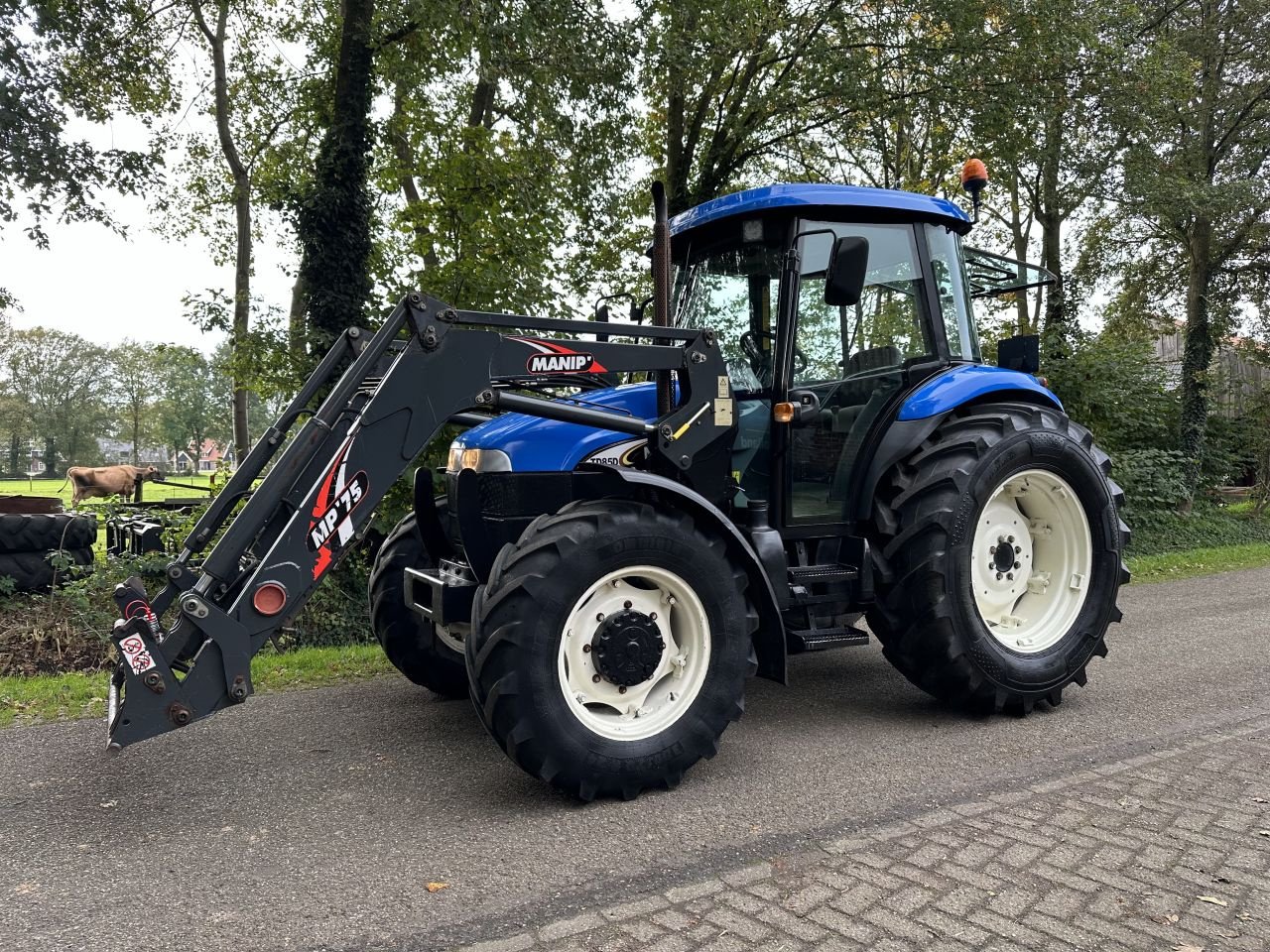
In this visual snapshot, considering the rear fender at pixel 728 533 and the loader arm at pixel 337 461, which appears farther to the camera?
the rear fender at pixel 728 533

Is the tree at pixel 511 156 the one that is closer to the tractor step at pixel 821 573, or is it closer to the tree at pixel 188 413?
the tractor step at pixel 821 573

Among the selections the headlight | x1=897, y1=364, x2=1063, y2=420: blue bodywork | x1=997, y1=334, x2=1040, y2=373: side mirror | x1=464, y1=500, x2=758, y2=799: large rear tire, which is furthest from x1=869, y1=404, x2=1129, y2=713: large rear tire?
the headlight

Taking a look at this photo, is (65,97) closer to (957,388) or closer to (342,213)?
(342,213)

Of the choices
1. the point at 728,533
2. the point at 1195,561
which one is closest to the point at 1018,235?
the point at 1195,561

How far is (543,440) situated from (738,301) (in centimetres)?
143

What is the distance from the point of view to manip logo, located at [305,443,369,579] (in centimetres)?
346

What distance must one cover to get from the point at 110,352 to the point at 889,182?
207 feet

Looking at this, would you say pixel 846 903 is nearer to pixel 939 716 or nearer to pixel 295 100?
pixel 939 716

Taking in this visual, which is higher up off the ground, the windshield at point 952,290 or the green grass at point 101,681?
the windshield at point 952,290

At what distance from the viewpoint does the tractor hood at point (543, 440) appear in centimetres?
402

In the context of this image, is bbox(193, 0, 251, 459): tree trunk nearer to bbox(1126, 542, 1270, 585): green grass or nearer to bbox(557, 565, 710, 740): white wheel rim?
bbox(557, 565, 710, 740): white wheel rim

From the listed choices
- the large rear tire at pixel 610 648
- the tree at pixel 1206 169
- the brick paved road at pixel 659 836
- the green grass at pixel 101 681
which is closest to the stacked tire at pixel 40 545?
the green grass at pixel 101 681

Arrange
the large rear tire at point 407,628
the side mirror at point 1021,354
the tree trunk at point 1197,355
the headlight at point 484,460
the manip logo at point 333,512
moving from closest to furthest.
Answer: the manip logo at point 333,512 → the headlight at point 484,460 → the large rear tire at point 407,628 → the side mirror at point 1021,354 → the tree trunk at point 1197,355

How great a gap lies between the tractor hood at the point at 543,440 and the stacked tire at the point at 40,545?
5329 mm
